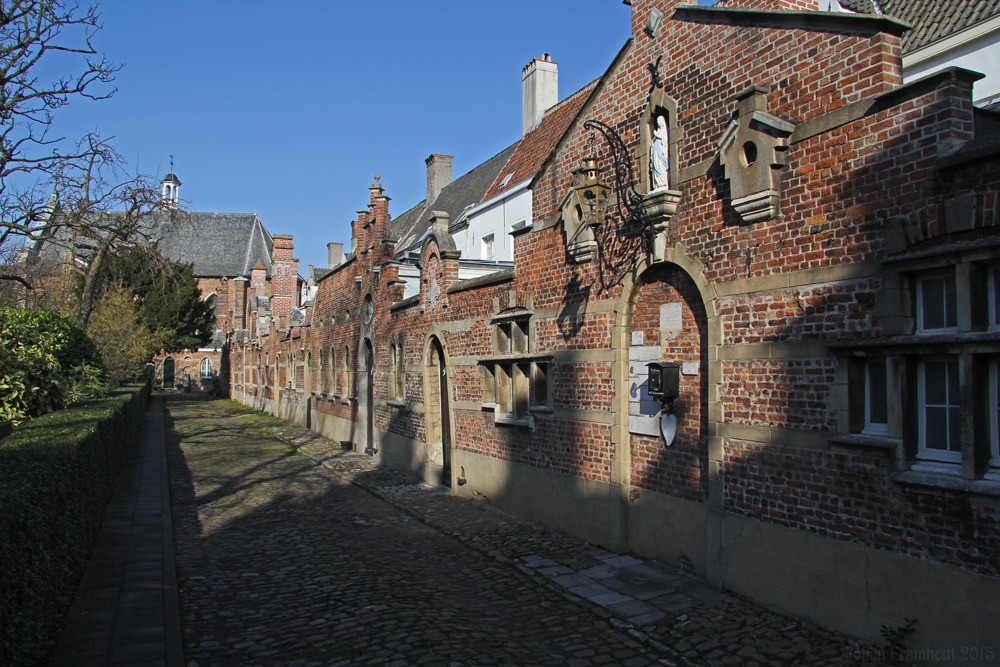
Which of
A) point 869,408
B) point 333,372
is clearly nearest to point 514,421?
point 869,408

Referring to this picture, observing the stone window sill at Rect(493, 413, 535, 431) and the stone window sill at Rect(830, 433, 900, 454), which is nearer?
the stone window sill at Rect(830, 433, 900, 454)

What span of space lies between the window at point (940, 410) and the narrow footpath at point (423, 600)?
5.76 ft

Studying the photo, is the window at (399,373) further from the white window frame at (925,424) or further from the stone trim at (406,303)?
the white window frame at (925,424)

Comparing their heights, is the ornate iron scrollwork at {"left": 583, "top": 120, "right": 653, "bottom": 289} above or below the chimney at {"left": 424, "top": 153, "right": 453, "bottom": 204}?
below

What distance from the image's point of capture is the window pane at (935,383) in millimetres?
5395

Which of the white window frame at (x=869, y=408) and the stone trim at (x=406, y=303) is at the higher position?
the stone trim at (x=406, y=303)

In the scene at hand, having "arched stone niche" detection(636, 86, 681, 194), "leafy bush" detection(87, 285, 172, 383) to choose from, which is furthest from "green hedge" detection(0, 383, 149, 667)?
"leafy bush" detection(87, 285, 172, 383)

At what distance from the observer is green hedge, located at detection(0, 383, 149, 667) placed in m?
4.44

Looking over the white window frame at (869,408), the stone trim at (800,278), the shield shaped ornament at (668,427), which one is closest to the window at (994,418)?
the white window frame at (869,408)

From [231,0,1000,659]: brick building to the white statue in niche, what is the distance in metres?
0.03

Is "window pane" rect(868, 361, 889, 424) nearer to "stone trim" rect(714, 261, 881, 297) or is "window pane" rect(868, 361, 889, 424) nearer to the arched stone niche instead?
"stone trim" rect(714, 261, 881, 297)

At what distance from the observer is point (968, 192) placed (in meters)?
5.04

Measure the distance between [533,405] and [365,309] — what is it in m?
10.1

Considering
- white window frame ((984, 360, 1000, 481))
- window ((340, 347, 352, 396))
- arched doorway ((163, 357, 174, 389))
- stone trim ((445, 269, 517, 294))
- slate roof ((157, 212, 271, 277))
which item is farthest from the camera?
slate roof ((157, 212, 271, 277))
